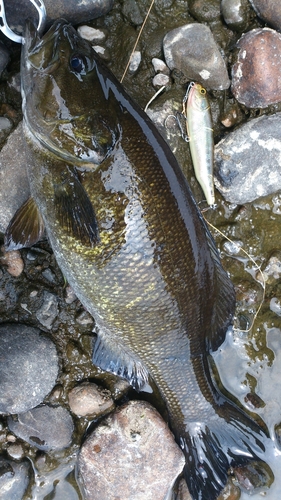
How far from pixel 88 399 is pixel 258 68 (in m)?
2.70

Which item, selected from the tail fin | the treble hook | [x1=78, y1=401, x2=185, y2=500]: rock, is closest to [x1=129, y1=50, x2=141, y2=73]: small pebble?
the treble hook

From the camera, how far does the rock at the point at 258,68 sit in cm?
311

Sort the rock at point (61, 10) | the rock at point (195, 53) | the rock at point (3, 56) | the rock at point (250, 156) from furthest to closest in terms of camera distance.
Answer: the rock at point (250, 156) → the rock at point (195, 53) → the rock at point (3, 56) → the rock at point (61, 10)

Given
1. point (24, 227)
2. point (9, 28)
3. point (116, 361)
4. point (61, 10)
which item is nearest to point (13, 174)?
Result: point (24, 227)

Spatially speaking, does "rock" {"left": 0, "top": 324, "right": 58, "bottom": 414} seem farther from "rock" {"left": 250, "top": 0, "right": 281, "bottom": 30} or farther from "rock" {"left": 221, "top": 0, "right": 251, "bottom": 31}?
"rock" {"left": 250, "top": 0, "right": 281, "bottom": 30}

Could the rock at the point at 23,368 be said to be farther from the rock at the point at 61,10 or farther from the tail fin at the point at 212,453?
the rock at the point at 61,10

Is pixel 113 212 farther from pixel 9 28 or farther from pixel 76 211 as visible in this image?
pixel 9 28

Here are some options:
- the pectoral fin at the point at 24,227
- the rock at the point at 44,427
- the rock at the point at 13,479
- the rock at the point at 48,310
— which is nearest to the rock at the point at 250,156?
the pectoral fin at the point at 24,227

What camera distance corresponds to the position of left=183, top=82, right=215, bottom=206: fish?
3125 millimetres

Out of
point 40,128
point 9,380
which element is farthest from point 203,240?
point 9,380

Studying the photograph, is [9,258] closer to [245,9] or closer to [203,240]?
[203,240]

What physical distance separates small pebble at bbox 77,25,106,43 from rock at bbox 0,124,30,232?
0.79m

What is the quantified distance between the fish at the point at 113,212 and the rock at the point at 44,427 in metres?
0.82

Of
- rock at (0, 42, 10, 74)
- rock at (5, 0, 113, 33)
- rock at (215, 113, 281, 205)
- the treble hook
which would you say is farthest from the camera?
rock at (215, 113, 281, 205)
